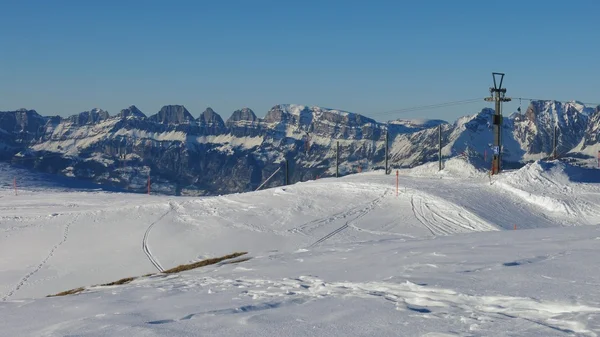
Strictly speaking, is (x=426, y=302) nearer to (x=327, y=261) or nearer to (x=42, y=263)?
(x=327, y=261)

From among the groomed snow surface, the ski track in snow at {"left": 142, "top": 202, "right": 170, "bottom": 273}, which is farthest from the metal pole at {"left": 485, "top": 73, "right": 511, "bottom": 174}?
the ski track in snow at {"left": 142, "top": 202, "right": 170, "bottom": 273}

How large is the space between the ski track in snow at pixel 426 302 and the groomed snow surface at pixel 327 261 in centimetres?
3

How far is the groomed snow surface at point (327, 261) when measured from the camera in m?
8.71

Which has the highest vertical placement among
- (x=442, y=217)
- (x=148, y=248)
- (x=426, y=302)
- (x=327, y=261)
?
(x=426, y=302)

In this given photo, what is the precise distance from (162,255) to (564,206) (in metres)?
19.0

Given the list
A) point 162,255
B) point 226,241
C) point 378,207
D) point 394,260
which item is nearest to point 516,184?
point 378,207

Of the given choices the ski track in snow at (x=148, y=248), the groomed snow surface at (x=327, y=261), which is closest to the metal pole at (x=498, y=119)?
the groomed snow surface at (x=327, y=261)

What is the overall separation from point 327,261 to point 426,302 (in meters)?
5.46

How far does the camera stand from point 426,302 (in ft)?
31.3

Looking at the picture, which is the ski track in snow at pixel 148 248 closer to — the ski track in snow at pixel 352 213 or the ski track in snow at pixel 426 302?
the ski track in snow at pixel 352 213

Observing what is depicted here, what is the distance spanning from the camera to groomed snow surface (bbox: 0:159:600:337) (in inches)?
343

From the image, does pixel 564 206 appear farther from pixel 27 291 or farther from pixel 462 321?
pixel 462 321

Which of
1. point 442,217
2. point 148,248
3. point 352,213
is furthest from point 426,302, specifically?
point 352,213

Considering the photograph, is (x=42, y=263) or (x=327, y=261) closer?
(x=327, y=261)
